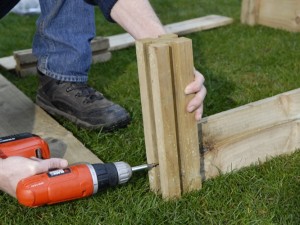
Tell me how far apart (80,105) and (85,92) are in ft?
0.30

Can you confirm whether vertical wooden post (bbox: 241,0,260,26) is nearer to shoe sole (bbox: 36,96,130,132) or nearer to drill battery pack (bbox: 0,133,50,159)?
shoe sole (bbox: 36,96,130,132)

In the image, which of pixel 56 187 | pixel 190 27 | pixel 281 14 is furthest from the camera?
pixel 190 27

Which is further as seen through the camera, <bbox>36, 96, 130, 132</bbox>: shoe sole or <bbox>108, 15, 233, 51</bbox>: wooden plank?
<bbox>108, 15, 233, 51</bbox>: wooden plank

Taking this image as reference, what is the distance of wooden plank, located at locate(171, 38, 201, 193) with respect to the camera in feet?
5.61

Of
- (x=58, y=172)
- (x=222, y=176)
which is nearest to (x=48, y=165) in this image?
(x=58, y=172)

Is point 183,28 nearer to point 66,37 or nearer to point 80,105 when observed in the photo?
point 66,37

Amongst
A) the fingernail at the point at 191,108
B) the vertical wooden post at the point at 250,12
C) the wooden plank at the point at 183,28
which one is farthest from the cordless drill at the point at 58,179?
the vertical wooden post at the point at 250,12

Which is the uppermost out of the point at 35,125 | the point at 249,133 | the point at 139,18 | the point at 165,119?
the point at 139,18

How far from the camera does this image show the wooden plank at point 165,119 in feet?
5.53

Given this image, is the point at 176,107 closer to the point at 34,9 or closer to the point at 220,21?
the point at 220,21

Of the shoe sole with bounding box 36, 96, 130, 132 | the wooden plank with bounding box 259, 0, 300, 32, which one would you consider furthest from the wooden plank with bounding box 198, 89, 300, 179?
the wooden plank with bounding box 259, 0, 300, 32

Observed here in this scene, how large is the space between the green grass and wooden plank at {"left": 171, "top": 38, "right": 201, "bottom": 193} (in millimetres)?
73

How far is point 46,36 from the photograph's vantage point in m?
2.74

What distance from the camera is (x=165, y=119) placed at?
1.75 metres
